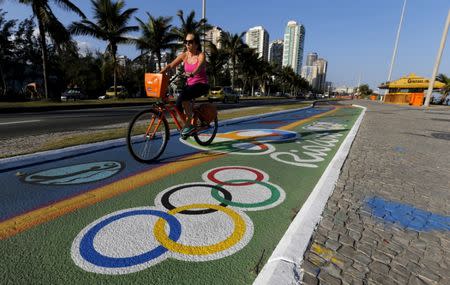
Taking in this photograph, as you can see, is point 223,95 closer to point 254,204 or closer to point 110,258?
point 254,204

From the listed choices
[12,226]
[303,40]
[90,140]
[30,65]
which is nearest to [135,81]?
[30,65]

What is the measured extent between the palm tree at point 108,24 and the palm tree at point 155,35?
8.17ft

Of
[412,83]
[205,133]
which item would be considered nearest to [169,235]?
[205,133]

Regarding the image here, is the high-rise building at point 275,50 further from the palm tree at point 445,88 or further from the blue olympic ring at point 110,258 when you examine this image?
the blue olympic ring at point 110,258

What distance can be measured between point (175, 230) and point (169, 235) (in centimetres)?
8

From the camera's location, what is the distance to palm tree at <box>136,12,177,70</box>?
93.6ft

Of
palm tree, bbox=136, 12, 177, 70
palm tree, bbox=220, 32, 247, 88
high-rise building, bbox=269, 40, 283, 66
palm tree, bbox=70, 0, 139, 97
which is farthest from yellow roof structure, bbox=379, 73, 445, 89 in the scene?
high-rise building, bbox=269, 40, 283, 66

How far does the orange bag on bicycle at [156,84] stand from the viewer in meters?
4.05

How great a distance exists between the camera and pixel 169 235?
2.13 meters

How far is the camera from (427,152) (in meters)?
5.86

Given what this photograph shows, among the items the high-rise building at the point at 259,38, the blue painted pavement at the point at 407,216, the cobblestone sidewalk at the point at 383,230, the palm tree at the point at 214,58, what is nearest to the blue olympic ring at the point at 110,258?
the cobblestone sidewalk at the point at 383,230

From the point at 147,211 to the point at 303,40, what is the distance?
169886mm

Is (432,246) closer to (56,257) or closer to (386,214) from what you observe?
(386,214)

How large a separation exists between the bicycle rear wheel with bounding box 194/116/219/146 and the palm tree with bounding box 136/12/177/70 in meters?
24.7
